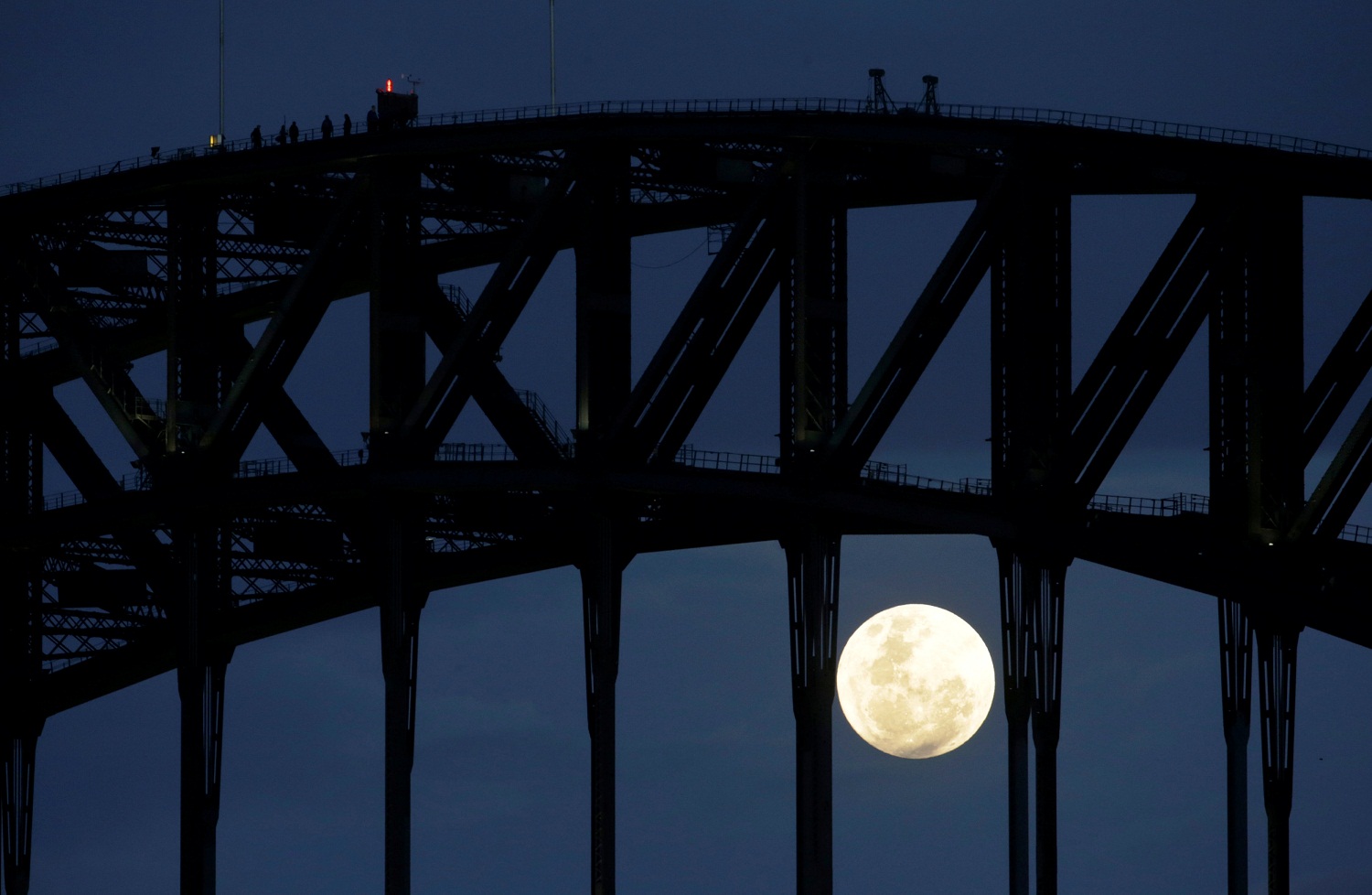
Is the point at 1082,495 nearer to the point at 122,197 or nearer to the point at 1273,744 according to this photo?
the point at 1273,744

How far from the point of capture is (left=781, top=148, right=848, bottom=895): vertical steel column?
9050 cm

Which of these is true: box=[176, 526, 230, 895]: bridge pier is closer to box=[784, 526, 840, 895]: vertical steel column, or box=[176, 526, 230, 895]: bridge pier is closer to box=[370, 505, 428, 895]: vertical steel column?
box=[370, 505, 428, 895]: vertical steel column

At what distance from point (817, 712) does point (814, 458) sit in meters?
8.57

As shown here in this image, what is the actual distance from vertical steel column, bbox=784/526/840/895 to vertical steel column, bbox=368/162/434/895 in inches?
572

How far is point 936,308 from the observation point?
88.1m

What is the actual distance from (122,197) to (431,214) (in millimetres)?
12336

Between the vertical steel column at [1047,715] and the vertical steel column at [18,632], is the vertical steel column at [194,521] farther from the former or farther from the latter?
the vertical steel column at [1047,715]

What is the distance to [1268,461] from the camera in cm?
8475

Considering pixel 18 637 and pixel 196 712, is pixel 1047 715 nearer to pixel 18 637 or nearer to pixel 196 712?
pixel 196 712

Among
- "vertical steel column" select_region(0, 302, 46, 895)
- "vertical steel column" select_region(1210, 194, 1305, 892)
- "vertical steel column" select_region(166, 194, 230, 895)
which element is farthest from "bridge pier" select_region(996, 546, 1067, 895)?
"vertical steel column" select_region(0, 302, 46, 895)

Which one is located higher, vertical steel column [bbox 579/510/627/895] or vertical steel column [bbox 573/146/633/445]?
vertical steel column [bbox 573/146/633/445]

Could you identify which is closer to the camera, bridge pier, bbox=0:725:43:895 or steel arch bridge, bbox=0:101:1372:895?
steel arch bridge, bbox=0:101:1372:895

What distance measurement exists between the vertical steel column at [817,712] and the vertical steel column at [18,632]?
38.8 m

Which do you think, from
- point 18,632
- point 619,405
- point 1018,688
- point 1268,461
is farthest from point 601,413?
point 18,632
